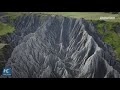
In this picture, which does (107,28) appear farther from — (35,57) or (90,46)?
(35,57)

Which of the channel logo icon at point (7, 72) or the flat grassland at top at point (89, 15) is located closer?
the channel logo icon at point (7, 72)

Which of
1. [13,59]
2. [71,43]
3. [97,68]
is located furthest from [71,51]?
[13,59]

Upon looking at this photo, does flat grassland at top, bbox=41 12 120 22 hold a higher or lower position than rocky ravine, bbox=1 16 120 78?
higher

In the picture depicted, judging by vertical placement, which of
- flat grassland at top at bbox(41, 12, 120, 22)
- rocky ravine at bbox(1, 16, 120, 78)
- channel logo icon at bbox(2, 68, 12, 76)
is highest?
flat grassland at top at bbox(41, 12, 120, 22)

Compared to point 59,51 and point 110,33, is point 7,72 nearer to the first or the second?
point 59,51

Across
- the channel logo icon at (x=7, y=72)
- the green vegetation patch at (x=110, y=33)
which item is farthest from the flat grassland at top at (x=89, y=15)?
the channel logo icon at (x=7, y=72)

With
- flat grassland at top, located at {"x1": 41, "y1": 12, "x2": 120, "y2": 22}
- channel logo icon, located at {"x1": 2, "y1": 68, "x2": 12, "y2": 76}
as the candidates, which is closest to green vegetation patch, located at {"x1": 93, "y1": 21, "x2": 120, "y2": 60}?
flat grassland at top, located at {"x1": 41, "y1": 12, "x2": 120, "y2": 22}

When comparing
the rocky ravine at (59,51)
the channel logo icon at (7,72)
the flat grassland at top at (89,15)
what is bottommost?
the channel logo icon at (7,72)

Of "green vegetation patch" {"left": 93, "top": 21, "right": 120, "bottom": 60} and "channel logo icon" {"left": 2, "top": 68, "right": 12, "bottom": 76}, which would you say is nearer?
"channel logo icon" {"left": 2, "top": 68, "right": 12, "bottom": 76}

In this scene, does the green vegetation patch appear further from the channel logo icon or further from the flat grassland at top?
the channel logo icon

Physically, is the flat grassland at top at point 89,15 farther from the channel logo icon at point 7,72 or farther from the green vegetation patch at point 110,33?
the channel logo icon at point 7,72
